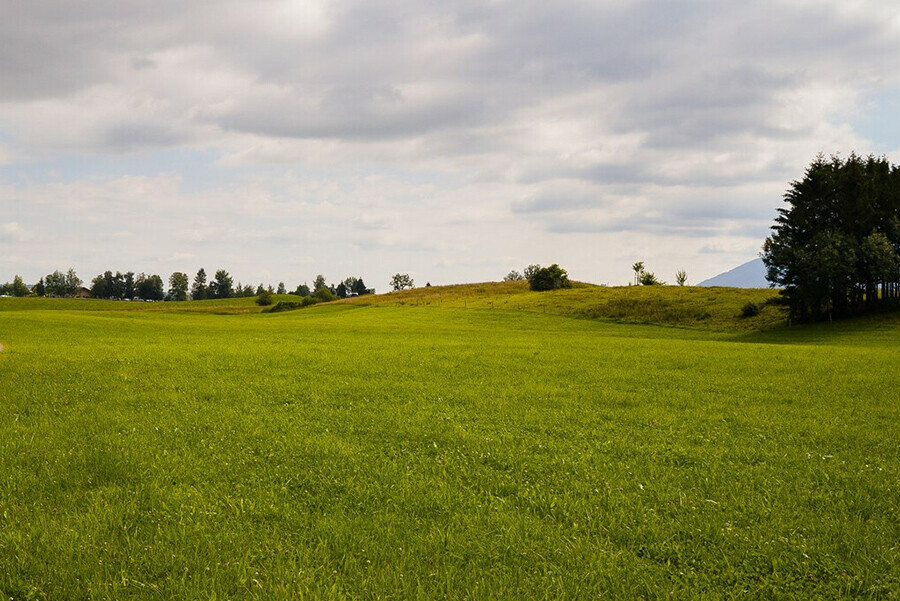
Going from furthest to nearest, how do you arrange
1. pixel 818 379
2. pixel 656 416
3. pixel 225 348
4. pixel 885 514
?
1. pixel 225 348
2. pixel 818 379
3. pixel 656 416
4. pixel 885 514

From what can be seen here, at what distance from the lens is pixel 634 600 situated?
6.68 m

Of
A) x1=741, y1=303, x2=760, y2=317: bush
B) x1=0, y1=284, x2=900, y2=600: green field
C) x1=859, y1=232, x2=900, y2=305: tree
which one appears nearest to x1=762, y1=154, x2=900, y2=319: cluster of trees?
x1=859, y1=232, x2=900, y2=305: tree

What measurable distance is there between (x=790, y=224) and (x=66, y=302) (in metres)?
194

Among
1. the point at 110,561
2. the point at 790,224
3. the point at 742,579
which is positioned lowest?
the point at 742,579

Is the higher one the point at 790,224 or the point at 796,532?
the point at 790,224

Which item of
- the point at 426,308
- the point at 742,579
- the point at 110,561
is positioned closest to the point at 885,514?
the point at 742,579

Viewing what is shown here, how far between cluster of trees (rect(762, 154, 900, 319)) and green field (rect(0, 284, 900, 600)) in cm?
5113

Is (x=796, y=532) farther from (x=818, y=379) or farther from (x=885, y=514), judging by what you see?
(x=818, y=379)

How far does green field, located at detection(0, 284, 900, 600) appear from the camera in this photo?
23.2 feet

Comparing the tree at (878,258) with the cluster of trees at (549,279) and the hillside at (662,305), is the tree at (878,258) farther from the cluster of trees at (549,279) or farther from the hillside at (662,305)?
the cluster of trees at (549,279)

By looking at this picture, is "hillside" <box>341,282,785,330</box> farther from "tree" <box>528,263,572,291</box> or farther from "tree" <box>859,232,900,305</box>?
"tree" <box>528,263,572,291</box>

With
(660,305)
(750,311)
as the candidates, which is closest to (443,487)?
(750,311)

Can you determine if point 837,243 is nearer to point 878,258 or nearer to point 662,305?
point 878,258

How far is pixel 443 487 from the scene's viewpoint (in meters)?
9.74
